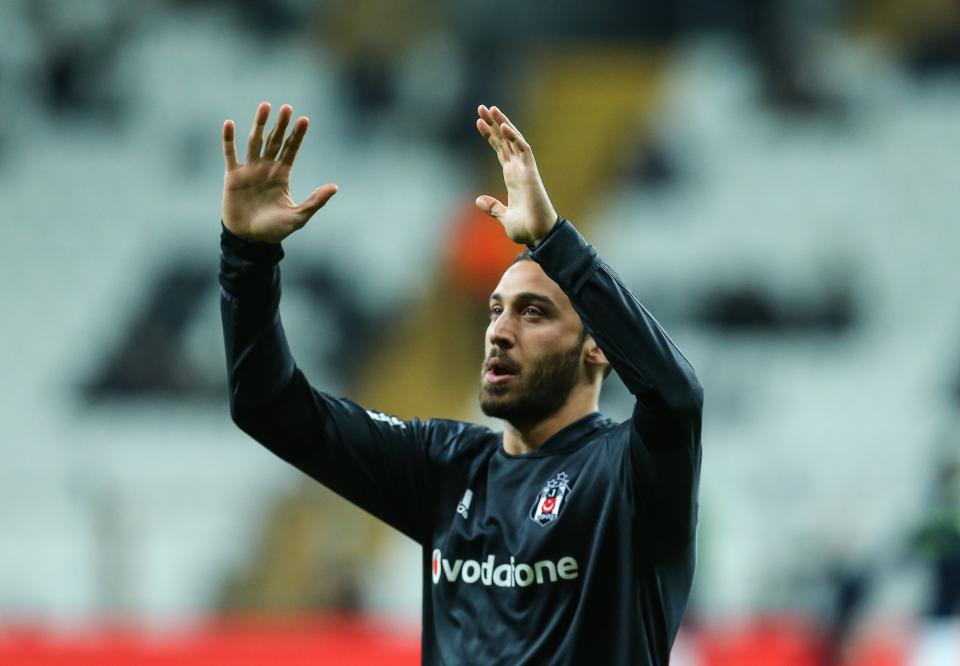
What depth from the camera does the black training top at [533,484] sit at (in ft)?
10.2

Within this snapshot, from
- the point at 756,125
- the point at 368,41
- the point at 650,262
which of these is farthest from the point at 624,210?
the point at 368,41

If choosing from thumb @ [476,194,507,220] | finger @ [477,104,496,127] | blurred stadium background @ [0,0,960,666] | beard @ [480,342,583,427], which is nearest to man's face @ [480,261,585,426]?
beard @ [480,342,583,427]

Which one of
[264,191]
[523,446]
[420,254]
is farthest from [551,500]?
[420,254]

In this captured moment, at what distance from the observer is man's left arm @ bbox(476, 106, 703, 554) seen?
3.06 meters

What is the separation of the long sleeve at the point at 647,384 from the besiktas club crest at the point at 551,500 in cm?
19

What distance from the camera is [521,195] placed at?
3.20 metres

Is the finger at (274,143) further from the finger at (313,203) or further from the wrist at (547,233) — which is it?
the wrist at (547,233)

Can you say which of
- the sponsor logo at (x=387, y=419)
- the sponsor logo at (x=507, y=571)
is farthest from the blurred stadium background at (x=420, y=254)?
the sponsor logo at (x=507, y=571)

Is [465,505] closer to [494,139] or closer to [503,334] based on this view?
[503,334]

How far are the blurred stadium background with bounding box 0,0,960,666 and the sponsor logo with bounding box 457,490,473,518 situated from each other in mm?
7167

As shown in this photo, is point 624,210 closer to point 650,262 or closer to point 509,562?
point 650,262

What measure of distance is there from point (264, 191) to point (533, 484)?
94cm

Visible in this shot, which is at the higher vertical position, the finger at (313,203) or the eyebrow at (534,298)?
the finger at (313,203)

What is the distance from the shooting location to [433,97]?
14328 mm
